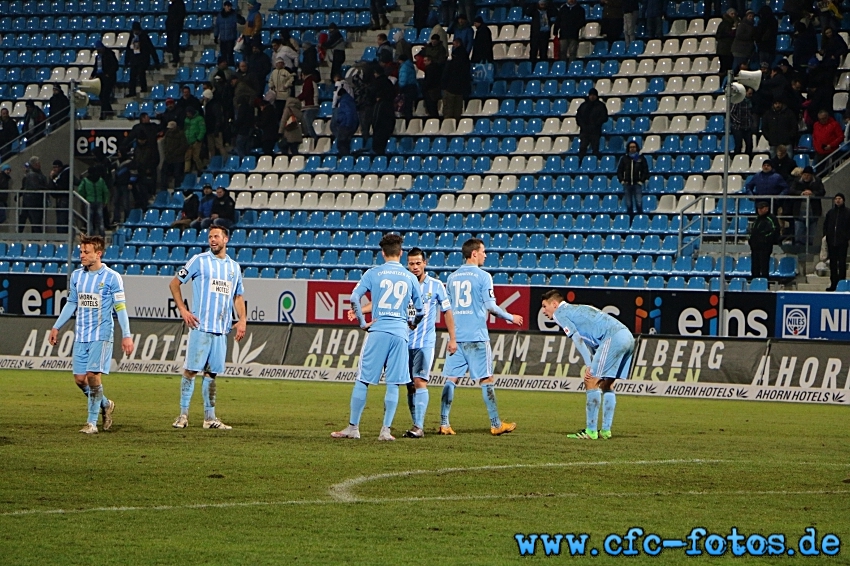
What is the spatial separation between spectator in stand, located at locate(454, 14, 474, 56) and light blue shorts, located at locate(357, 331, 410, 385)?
2072 cm

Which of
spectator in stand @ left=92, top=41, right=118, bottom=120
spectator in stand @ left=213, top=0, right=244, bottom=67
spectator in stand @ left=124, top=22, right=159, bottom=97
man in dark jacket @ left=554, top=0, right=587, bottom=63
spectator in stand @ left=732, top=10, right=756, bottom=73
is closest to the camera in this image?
spectator in stand @ left=732, top=10, right=756, bottom=73

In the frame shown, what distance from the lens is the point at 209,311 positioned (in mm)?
14594

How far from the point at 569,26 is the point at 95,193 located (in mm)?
12109

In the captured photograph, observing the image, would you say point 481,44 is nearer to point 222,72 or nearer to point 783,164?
point 222,72

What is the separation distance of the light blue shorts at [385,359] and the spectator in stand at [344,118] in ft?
67.3

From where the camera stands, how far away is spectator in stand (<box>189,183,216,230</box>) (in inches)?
1284

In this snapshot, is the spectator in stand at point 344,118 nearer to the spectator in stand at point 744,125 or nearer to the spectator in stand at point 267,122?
the spectator in stand at point 267,122

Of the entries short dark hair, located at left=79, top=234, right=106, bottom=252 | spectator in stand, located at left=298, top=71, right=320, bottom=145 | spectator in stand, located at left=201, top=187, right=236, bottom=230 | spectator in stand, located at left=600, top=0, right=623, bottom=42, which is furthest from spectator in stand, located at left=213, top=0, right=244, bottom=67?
short dark hair, located at left=79, top=234, right=106, bottom=252

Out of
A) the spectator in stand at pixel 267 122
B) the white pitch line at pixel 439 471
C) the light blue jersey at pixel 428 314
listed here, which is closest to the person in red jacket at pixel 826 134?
the spectator in stand at pixel 267 122

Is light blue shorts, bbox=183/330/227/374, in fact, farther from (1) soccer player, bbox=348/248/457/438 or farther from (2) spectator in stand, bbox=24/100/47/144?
(2) spectator in stand, bbox=24/100/47/144

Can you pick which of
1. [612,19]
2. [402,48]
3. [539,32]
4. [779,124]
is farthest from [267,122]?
[779,124]

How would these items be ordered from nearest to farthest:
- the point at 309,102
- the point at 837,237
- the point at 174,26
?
the point at 837,237, the point at 309,102, the point at 174,26

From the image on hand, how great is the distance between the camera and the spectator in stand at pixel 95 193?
109ft

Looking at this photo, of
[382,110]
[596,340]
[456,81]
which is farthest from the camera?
[456,81]
